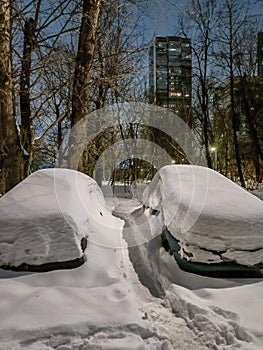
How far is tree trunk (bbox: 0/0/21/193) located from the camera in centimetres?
699

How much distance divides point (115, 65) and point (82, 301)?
299 inches

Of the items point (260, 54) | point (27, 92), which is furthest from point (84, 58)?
point (260, 54)

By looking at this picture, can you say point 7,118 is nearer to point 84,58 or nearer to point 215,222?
point 84,58

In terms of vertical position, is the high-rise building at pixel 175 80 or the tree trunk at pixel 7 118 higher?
the high-rise building at pixel 175 80

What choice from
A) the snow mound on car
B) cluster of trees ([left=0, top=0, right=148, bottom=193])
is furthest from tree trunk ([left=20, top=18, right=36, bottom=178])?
the snow mound on car

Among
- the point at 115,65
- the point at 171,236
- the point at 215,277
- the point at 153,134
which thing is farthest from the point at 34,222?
the point at 153,134

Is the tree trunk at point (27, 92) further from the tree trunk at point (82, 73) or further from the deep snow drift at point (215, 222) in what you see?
the deep snow drift at point (215, 222)

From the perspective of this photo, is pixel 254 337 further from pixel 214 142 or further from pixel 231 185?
pixel 214 142

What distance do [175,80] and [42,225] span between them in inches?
801

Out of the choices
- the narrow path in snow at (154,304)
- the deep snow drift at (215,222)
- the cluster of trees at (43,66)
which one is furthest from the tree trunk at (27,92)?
the deep snow drift at (215,222)

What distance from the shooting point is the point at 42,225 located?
395cm

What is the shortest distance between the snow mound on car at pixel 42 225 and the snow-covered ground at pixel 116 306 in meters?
0.03

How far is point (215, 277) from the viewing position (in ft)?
13.0

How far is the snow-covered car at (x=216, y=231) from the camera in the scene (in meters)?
3.90
